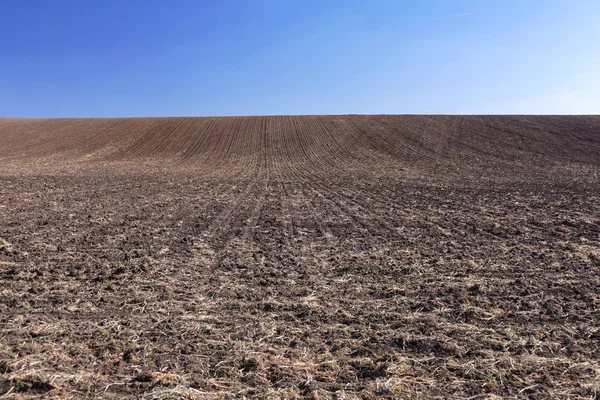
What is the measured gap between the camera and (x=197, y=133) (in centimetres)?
4222

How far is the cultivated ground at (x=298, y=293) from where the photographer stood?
3395mm

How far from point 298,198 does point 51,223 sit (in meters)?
7.19

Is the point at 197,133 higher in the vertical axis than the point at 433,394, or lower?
higher

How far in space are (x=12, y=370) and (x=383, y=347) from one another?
3.21 m

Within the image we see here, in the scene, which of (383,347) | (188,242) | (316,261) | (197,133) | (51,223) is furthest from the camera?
(197,133)

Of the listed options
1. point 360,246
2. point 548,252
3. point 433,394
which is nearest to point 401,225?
point 360,246

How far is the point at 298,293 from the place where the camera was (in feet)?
17.4

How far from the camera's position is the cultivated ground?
339 centimetres

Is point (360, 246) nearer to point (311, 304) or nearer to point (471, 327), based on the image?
point (311, 304)

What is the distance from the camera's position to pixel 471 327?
4.35 m

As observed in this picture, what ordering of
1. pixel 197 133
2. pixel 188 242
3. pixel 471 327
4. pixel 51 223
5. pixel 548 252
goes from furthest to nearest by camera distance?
pixel 197 133
pixel 51 223
pixel 188 242
pixel 548 252
pixel 471 327

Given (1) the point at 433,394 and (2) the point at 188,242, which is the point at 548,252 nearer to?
(1) the point at 433,394

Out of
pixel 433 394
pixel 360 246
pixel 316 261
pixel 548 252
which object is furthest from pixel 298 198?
pixel 433 394

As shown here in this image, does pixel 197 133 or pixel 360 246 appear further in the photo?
pixel 197 133
